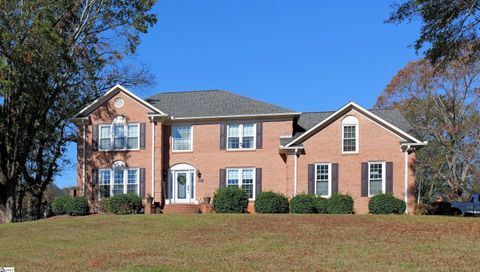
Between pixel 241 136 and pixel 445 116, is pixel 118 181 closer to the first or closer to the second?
pixel 241 136

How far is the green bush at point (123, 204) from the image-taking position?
1144 inches

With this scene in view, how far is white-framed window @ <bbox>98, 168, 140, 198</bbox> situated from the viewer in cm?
3138

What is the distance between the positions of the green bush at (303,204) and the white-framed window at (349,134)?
3477mm

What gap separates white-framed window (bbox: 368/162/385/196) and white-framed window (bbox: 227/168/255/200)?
6360mm

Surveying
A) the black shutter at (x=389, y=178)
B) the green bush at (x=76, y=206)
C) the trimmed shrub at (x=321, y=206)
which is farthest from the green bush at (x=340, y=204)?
the green bush at (x=76, y=206)

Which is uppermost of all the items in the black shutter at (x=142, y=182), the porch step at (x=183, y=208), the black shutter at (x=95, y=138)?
the black shutter at (x=95, y=138)

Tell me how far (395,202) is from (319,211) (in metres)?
3.73

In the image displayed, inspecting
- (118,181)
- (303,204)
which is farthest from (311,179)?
(118,181)

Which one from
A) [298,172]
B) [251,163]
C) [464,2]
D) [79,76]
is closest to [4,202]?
[79,76]

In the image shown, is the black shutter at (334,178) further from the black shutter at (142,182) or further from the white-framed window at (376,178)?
the black shutter at (142,182)

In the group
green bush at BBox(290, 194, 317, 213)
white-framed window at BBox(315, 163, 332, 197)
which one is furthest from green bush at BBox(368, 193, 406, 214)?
green bush at BBox(290, 194, 317, 213)

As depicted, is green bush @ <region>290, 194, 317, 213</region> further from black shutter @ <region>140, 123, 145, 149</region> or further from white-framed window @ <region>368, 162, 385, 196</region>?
black shutter @ <region>140, 123, 145, 149</region>

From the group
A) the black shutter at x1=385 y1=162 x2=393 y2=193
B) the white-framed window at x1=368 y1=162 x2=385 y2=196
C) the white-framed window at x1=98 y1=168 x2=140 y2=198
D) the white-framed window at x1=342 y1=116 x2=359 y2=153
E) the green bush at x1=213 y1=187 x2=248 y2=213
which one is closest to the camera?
the green bush at x1=213 y1=187 x2=248 y2=213

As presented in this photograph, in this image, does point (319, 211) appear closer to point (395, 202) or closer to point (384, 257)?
point (395, 202)
